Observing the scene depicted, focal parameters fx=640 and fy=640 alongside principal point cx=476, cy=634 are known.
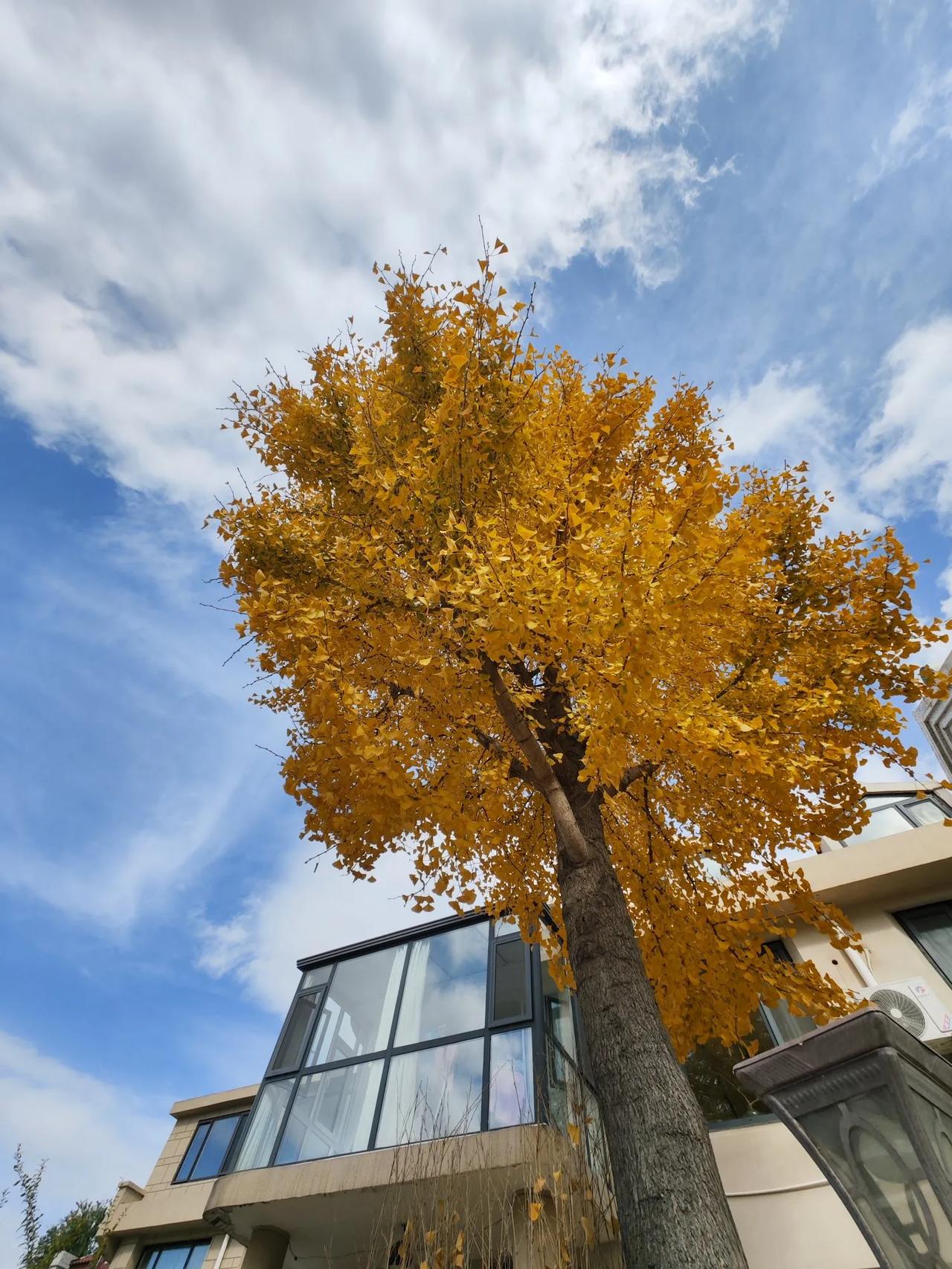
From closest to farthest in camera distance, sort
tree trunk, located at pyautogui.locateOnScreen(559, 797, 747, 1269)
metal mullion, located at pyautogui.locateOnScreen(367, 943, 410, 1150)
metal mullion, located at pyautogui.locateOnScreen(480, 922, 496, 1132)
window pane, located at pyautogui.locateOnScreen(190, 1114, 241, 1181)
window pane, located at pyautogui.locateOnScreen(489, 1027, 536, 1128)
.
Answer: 1. tree trunk, located at pyautogui.locateOnScreen(559, 797, 747, 1269)
2. window pane, located at pyautogui.locateOnScreen(489, 1027, 536, 1128)
3. metal mullion, located at pyautogui.locateOnScreen(480, 922, 496, 1132)
4. metal mullion, located at pyautogui.locateOnScreen(367, 943, 410, 1150)
5. window pane, located at pyautogui.locateOnScreen(190, 1114, 241, 1181)

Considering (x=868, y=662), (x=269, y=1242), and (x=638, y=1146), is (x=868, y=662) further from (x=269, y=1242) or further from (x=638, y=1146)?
(x=269, y=1242)

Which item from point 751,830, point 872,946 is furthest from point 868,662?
point 872,946

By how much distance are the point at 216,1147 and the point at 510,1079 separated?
9097 mm

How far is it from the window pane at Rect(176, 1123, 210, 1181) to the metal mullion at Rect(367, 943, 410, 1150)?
748cm

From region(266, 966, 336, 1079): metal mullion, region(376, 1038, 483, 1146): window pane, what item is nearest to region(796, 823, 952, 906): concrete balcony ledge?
region(376, 1038, 483, 1146): window pane

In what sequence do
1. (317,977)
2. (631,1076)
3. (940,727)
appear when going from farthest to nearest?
(940,727) → (317,977) → (631,1076)

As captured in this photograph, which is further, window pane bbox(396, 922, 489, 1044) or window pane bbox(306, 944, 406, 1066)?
window pane bbox(306, 944, 406, 1066)

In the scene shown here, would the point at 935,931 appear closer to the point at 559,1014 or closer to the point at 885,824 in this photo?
the point at 885,824

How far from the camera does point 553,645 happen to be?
407 cm

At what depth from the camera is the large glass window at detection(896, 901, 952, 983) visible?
7.06 metres

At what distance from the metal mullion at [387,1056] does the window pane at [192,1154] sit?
7478mm

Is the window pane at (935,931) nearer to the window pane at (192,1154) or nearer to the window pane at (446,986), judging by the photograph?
the window pane at (446,986)

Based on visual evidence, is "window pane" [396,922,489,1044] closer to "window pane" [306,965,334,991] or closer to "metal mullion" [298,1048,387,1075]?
"metal mullion" [298,1048,387,1075]

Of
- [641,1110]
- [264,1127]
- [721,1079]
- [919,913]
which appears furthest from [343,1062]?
[919,913]
